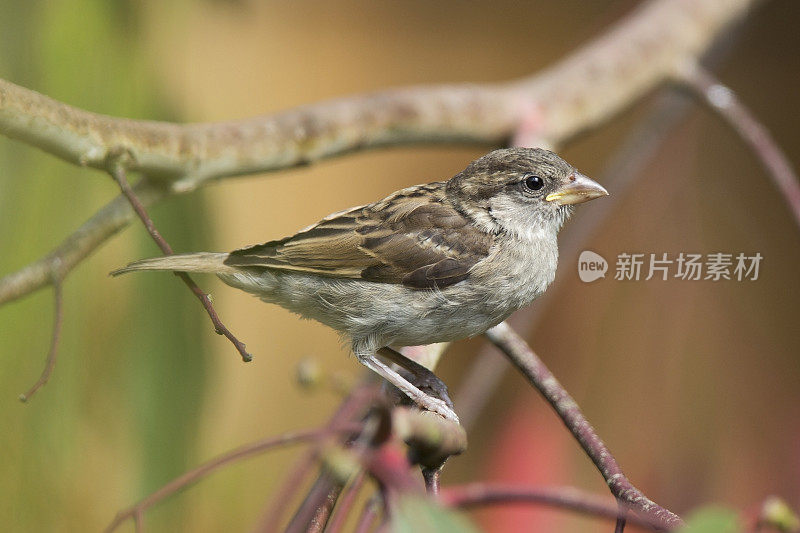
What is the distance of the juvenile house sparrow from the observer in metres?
1.72

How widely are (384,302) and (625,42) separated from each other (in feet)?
4.91

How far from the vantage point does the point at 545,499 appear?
1.08 m

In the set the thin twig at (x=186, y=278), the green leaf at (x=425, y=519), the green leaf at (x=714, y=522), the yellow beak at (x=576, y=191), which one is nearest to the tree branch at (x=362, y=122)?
the thin twig at (x=186, y=278)

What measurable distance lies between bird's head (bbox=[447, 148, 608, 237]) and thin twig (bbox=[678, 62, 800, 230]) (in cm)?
48

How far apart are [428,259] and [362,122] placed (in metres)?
0.60

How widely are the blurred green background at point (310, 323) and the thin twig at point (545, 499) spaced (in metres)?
0.77

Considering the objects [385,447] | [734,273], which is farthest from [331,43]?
[385,447]

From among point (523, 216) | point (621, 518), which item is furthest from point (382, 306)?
point (621, 518)

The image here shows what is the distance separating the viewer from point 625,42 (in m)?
2.78

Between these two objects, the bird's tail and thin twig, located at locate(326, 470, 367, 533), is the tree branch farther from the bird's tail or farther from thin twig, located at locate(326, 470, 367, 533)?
thin twig, located at locate(326, 470, 367, 533)

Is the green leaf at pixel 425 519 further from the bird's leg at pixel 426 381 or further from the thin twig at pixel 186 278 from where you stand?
the bird's leg at pixel 426 381

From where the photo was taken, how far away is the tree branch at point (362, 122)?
1.52 meters

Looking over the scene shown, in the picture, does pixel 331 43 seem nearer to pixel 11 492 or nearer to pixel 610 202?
pixel 610 202

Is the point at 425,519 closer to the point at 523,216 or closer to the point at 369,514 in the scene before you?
the point at 369,514
